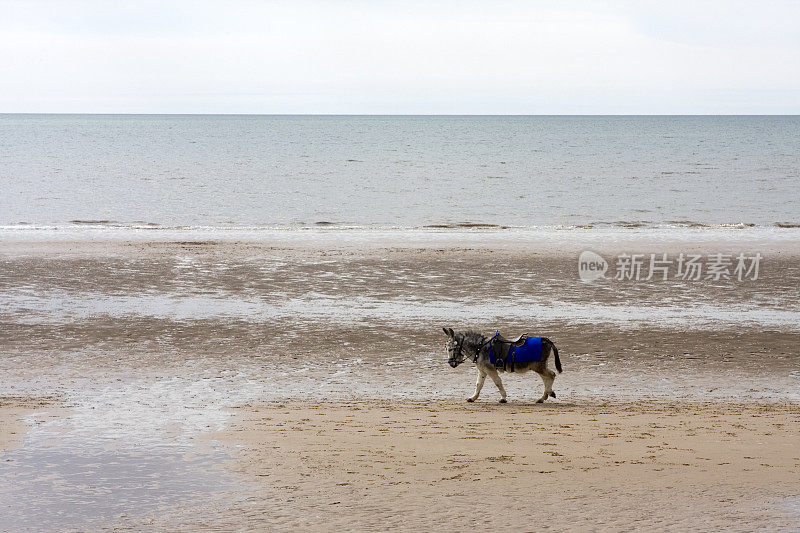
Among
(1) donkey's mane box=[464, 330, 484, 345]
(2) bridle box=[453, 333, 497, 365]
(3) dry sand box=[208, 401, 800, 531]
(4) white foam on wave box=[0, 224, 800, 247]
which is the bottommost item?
(4) white foam on wave box=[0, 224, 800, 247]

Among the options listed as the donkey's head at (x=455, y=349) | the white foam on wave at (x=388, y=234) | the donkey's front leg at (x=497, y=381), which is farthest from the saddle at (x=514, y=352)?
the white foam on wave at (x=388, y=234)

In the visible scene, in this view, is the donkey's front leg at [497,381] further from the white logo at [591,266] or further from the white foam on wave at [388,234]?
the white foam on wave at [388,234]

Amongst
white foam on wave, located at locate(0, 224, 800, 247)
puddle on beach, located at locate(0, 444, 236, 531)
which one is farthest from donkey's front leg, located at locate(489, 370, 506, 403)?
white foam on wave, located at locate(0, 224, 800, 247)

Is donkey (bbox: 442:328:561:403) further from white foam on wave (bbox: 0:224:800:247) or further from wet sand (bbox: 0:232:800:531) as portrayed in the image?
white foam on wave (bbox: 0:224:800:247)

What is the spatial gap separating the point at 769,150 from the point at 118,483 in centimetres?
10044

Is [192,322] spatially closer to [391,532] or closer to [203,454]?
[203,454]

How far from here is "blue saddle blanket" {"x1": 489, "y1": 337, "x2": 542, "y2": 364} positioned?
34.6 ft

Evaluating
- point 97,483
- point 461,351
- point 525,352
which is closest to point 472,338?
point 461,351

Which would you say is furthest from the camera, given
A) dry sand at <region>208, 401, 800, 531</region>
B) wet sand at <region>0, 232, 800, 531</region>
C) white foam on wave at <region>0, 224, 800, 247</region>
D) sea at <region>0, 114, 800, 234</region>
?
sea at <region>0, 114, 800, 234</region>

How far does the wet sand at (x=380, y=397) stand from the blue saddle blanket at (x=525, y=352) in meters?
0.58

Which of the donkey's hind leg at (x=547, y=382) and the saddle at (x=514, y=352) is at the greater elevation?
the saddle at (x=514, y=352)

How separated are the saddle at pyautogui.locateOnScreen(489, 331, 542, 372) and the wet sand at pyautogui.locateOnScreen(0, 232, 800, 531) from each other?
22.3 inches

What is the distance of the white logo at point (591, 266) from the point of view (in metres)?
20.4

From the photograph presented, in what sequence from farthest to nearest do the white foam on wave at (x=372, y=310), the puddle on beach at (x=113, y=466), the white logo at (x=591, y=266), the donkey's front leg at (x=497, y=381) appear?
the white logo at (x=591, y=266), the white foam on wave at (x=372, y=310), the donkey's front leg at (x=497, y=381), the puddle on beach at (x=113, y=466)
